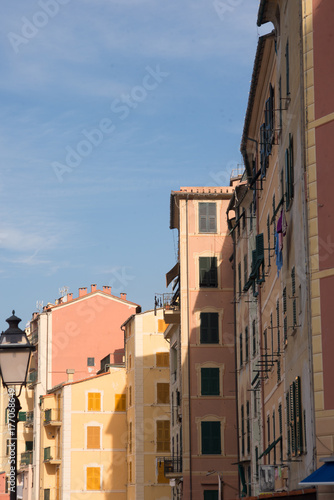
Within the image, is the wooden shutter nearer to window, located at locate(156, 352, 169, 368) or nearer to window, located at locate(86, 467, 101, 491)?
window, located at locate(86, 467, 101, 491)

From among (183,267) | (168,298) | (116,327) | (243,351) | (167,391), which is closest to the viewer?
(243,351)

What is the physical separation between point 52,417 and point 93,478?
6.33m

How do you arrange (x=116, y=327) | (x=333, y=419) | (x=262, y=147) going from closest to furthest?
(x=333, y=419) < (x=262, y=147) < (x=116, y=327)

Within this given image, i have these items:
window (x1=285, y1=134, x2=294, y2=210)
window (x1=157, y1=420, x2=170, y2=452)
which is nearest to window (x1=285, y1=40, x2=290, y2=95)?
window (x1=285, y1=134, x2=294, y2=210)

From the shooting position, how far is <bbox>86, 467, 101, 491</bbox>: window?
75.2m

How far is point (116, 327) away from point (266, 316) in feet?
184

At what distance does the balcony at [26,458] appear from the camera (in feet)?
292

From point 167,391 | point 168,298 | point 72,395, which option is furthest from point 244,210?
point 72,395

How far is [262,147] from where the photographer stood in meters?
32.6

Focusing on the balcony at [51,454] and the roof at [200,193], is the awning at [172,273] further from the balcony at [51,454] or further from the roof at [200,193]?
the balcony at [51,454]

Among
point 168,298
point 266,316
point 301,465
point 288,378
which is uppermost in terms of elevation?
point 168,298

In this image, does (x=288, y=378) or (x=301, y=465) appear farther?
(x=288, y=378)

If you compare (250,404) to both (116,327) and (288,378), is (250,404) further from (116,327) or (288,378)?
(116,327)

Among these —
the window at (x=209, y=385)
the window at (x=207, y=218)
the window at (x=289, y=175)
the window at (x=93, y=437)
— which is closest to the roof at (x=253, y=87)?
the window at (x=289, y=175)
